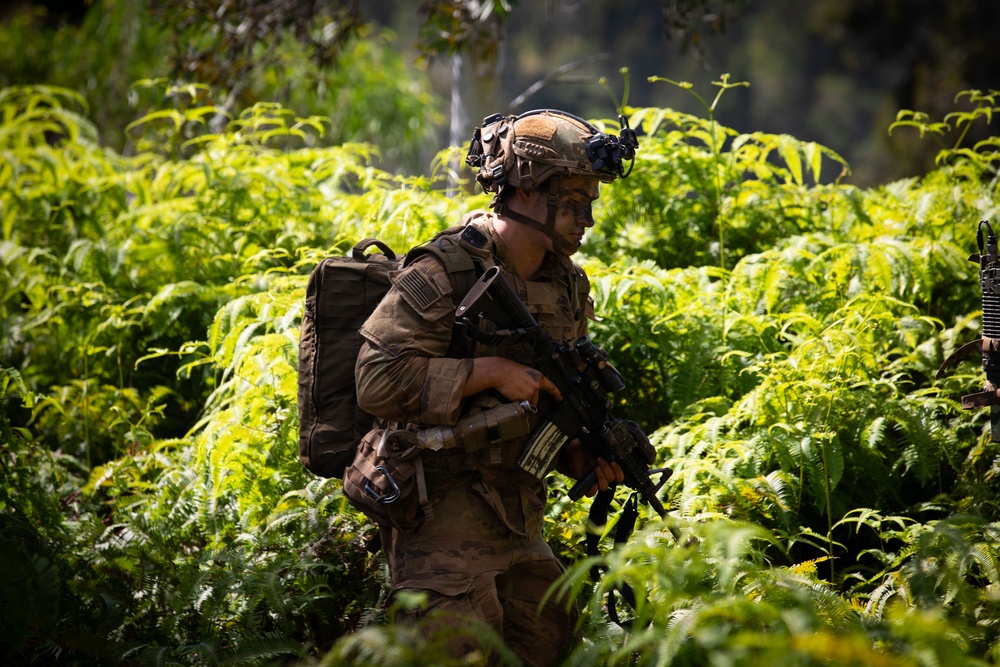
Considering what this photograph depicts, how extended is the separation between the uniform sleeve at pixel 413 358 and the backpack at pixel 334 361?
0.27m

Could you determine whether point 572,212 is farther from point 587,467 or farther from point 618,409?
point 618,409

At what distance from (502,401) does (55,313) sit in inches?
162

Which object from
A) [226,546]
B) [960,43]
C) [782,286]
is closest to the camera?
[226,546]

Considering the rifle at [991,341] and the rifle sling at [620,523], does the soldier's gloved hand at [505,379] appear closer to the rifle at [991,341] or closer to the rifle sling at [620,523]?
the rifle sling at [620,523]

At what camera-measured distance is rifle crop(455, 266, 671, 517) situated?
3.23 meters

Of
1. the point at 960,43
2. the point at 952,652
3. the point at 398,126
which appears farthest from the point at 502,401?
the point at 960,43

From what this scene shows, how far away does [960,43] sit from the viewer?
16.5m

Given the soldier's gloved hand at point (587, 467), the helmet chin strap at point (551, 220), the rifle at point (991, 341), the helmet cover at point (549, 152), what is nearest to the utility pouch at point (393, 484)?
the soldier's gloved hand at point (587, 467)

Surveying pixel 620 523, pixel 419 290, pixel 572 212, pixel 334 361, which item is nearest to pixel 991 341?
pixel 620 523

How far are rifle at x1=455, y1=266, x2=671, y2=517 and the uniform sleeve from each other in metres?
0.11

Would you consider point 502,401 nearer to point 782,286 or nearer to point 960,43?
point 782,286

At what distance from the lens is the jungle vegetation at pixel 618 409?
9.87 feet

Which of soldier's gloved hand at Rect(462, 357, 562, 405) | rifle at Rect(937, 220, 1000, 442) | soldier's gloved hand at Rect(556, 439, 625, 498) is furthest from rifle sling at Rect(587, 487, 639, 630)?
rifle at Rect(937, 220, 1000, 442)

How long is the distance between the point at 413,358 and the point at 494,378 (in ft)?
0.92
